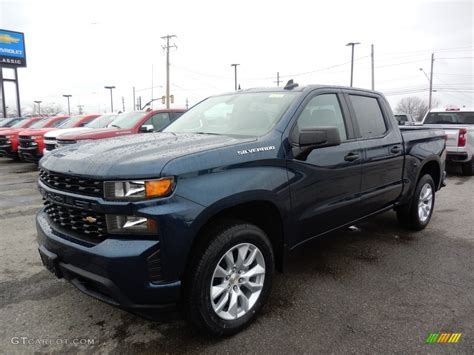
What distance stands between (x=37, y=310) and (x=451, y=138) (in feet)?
32.1

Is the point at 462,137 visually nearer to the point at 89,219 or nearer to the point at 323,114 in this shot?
the point at 323,114

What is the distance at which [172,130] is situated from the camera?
3.96 m

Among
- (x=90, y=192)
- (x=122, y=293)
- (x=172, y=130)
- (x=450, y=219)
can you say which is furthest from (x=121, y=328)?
(x=450, y=219)

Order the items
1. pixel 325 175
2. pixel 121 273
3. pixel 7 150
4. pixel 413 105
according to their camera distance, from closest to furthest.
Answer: pixel 121 273 < pixel 325 175 < pixel 7 150 < pixel 413 105

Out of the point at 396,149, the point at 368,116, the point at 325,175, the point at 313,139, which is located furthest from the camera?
the point at 396,149

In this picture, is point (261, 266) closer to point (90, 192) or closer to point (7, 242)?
point (90, 192)

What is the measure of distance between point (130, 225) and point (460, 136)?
952 cm

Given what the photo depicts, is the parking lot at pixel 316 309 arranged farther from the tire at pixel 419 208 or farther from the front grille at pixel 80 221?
the front grille at pixel 80 221

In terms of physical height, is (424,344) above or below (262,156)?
below

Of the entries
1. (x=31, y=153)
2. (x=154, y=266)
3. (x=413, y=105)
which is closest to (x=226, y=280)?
(x=154, y=266)

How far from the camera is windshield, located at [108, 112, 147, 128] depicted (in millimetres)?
9748

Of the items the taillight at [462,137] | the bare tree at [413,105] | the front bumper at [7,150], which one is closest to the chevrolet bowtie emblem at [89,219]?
the taillight at [462,137]

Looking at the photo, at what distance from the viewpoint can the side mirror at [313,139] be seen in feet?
9.76

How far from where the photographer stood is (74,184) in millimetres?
2561
